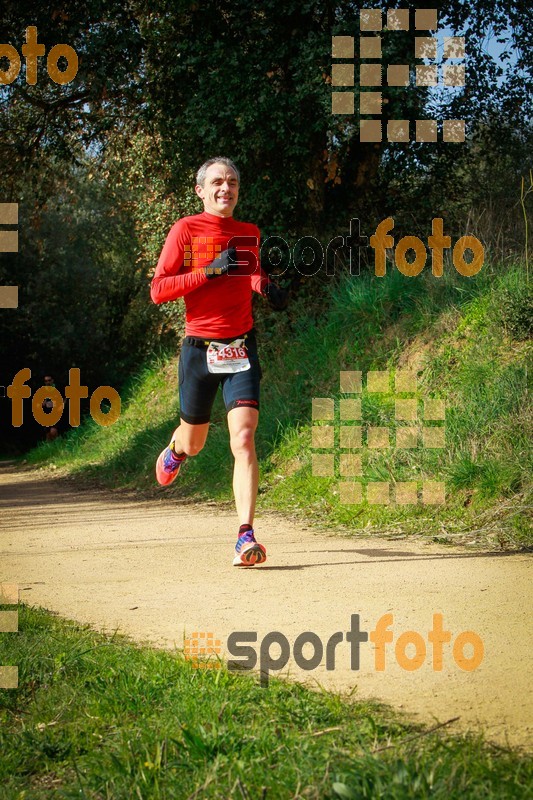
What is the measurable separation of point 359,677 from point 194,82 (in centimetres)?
1118

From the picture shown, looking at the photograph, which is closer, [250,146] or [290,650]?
[290,650]

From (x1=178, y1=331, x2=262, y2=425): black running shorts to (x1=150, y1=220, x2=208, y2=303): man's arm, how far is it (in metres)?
0.39

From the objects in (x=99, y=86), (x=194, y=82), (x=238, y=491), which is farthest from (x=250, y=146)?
(x=238, y=491)

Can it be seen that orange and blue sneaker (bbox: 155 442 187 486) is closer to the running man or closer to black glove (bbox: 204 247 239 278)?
the running man

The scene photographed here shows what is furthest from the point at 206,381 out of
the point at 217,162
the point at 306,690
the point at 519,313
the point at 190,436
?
the point at 519,313

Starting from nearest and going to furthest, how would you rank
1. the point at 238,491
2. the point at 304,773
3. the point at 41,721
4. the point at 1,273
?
the point at 304,773, the point at 41,721, the point at 238,491, the point at 1,273

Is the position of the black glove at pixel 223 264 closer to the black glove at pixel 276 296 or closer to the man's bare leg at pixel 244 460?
the black glove at pixel 276 296

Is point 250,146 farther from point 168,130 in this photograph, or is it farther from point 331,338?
point 331,338

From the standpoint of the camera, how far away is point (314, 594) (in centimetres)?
514

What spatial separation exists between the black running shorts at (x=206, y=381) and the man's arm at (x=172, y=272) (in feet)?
1.27

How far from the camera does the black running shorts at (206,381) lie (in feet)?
20.8

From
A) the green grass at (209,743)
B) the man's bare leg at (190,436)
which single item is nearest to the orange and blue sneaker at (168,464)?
the man's bare leg at (190,436)

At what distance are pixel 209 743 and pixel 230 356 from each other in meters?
3.79

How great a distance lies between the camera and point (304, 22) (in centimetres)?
1277
